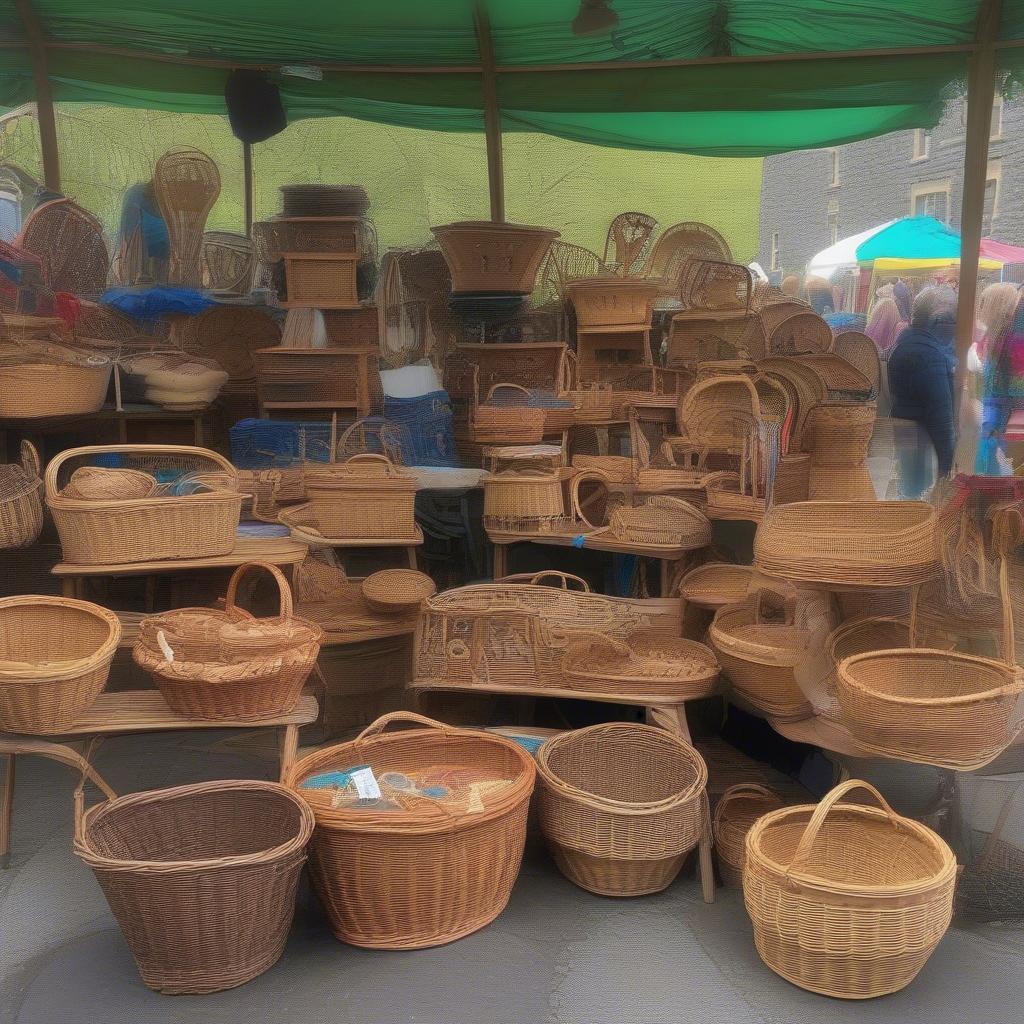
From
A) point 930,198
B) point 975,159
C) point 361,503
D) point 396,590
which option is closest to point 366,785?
point 396,590

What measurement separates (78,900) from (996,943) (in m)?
2.85

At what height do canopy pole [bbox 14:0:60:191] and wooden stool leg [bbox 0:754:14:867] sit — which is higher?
canopy pole [bbox 14:0:60:191]

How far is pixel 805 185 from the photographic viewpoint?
285 inches

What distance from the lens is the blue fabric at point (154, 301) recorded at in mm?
6090

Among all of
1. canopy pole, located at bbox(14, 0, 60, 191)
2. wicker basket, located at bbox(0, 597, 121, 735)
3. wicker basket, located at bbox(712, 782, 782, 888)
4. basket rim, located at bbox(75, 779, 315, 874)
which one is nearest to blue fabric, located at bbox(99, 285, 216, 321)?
canopy pole, located at bbox(14, 0, 60, 191)

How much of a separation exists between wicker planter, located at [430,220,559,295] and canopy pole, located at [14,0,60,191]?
2.19 meters

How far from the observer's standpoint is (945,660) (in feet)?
11.7

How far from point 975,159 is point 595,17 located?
6.88 ft

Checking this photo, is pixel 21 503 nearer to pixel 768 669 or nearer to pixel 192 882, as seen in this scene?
pixel 192 882

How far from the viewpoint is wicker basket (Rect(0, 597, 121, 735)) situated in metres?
3.26

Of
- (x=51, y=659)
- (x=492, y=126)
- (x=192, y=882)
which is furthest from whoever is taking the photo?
(x=492, y=126)

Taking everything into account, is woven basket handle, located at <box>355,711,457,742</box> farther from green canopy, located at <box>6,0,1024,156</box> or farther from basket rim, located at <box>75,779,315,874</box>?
green canopy, located at <box>6,0,1024,156</box>

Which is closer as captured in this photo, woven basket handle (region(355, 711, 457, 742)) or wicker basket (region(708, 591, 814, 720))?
woven basket handle (region(355, 711, 457, 742))

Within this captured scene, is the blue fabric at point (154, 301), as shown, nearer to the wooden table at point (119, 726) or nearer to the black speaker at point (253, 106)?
the black speaker at point (253, 106)
